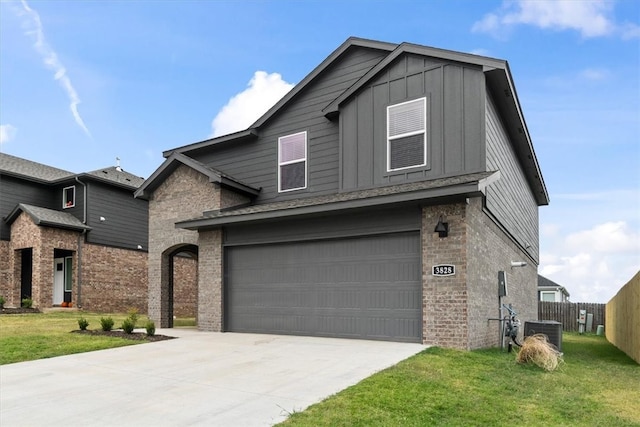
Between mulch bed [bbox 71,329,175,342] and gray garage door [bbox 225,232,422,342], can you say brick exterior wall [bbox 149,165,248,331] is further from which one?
mulch bed [bbox 71,329,175,342]

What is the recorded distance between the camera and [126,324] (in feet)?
39.6

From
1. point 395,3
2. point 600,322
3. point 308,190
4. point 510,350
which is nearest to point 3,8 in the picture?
point 308,190

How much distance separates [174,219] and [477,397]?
10802 millimetres

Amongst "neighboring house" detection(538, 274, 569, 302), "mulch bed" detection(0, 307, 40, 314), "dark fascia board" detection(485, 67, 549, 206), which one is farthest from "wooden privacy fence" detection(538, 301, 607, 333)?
"mulch bed" detection(0, 307, 40, 314)

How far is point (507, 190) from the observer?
546 inches

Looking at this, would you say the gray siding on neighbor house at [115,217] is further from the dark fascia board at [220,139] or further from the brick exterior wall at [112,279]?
the dark fascia board at [220,139]

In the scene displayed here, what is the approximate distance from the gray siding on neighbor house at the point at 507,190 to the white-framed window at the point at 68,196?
66.9ft

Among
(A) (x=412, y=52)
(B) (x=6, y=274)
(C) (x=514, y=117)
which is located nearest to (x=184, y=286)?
(B) (x=6, y=274)

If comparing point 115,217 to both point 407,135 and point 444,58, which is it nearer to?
point 407,135

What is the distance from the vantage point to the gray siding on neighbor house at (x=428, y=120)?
10.4 meters

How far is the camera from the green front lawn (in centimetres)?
507

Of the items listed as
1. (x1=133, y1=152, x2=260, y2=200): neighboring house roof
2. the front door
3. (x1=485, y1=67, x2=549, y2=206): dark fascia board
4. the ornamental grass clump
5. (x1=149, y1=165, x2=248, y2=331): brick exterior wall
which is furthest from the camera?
the front door

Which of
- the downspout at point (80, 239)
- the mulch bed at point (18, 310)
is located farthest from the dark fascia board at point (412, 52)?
the mulch bed at point (18, 310)

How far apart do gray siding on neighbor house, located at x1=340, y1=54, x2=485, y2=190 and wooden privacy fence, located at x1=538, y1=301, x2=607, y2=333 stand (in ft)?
54.8
